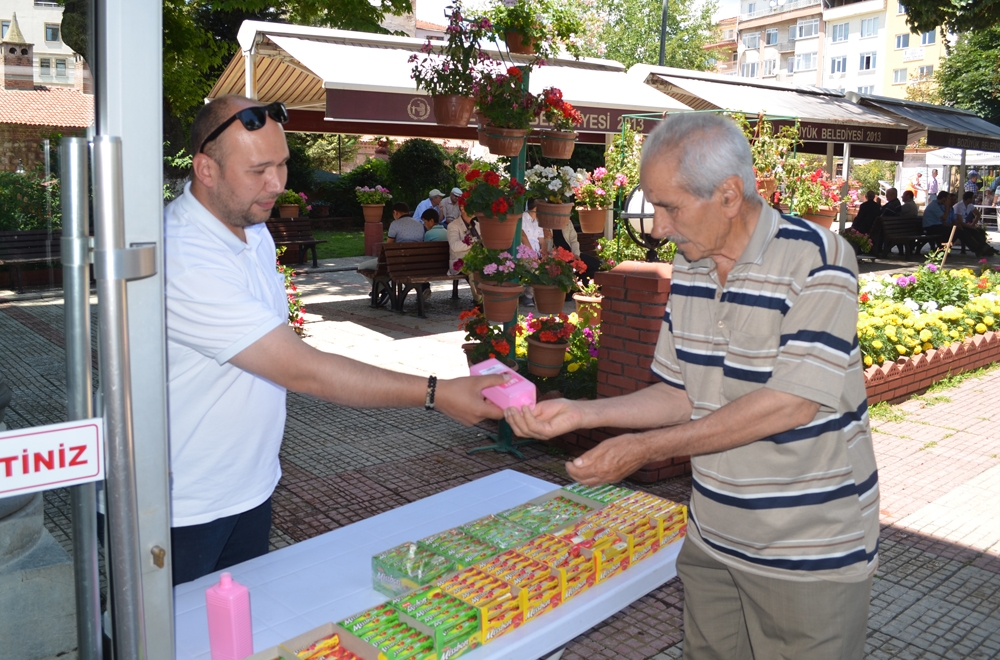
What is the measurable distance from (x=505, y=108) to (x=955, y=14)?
8.71 m

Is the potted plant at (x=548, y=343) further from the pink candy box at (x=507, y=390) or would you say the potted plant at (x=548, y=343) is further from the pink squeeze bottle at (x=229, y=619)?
the pink squeeze bottle at (x=229, y=619)

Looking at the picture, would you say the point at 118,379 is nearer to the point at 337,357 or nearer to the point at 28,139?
the point at 28,139

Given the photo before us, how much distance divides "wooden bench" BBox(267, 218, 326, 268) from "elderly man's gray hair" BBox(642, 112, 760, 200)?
13.7 m

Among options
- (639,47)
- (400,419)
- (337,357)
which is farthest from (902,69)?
(337,357)

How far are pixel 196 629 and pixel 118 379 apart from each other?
1066 mm

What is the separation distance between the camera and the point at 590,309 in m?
7.11

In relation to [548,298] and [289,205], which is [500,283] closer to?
[548,298]

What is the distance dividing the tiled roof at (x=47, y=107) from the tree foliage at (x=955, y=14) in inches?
474

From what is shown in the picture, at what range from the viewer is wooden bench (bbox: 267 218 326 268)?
1518 centimetres

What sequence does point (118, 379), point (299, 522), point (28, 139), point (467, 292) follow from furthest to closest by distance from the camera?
point (467, 292) < point (299, 522) < point (28, 139) < point (118, 379)

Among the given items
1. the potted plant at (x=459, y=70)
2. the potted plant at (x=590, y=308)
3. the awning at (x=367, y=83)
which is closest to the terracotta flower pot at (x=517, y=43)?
the potted plant at (x=459, y=70)

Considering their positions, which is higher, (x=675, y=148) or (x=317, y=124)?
(x=317, y=124)

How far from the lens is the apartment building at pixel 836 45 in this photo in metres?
58.9

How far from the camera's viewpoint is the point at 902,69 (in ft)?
195
